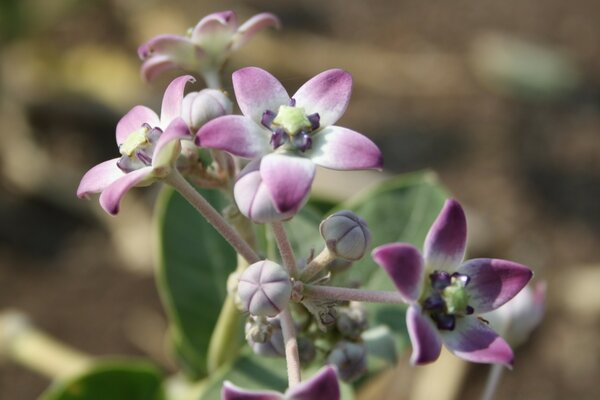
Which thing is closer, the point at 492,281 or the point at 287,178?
the point at 287,178

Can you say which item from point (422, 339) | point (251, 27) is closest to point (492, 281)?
point (422, 339)

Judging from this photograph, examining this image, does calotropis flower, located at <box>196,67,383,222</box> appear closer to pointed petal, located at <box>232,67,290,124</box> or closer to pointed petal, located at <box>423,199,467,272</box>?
pointed petal, located at <box>232,67,290,124</box>

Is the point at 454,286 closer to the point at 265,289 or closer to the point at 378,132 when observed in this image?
the point at 265,289

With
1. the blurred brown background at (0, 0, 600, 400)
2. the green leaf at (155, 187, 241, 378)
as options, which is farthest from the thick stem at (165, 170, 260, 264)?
the blurred brown background at (0, 0, 600, 400)

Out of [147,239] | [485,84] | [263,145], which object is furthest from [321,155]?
[485,84]

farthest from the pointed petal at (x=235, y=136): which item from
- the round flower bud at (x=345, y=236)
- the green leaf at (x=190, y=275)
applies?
the green leaf at (x=190, y=275)
